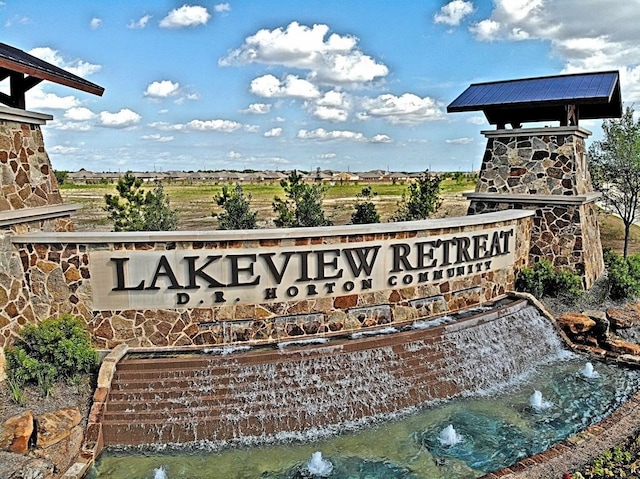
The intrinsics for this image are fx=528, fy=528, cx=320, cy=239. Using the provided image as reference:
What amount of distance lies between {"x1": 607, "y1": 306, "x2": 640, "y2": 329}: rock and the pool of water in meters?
2.82

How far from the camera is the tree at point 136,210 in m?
17.9

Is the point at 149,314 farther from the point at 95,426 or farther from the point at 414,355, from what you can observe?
the point at 414,355

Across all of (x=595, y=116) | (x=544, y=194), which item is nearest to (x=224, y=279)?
(x=544, y=194)

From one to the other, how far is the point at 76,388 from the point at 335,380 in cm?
408

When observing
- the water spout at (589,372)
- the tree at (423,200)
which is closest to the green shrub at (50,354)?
the water spout at (589,372)

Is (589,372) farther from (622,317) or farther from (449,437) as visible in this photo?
(449,437)

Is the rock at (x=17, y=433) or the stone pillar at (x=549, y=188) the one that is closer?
the rock at (x=17, y=433)

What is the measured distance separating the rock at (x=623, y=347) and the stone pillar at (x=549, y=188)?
2958 mm

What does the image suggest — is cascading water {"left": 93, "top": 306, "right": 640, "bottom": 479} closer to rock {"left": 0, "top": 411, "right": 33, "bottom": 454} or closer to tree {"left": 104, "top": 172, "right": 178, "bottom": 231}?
rock {"left": 0, "top": 411, "right": 33, "bottom": 454}

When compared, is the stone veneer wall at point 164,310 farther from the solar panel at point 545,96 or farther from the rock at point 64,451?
the solar panel at point 545,96

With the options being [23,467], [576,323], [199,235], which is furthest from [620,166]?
[23,467]

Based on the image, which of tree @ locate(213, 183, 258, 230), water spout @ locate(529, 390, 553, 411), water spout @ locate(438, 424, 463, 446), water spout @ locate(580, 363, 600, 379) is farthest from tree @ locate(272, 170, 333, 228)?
water spout @ locate(438, 424, 463, 446)

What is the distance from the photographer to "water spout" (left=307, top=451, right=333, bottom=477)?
7015 mm

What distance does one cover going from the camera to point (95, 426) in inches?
298
